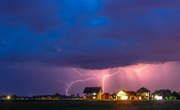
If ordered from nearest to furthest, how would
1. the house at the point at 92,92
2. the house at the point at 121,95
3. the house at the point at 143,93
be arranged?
1. the house at the point at 92,92
2. the house at the point at 121,95
3. the house at the point at 143,93

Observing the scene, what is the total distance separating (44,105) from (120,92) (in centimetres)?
7958

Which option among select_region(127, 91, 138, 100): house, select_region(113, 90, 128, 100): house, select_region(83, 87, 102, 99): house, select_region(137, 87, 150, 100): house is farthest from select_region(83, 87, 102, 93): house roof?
select_region(137, 87, 150, 100): house

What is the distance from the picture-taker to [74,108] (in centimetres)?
8706

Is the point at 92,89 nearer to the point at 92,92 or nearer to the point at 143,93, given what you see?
the point at 92,92

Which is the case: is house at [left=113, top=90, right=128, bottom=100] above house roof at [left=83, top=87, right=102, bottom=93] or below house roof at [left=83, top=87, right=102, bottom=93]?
below

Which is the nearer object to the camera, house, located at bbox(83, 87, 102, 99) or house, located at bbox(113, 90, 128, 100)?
house, located at bbox(83, 87, 102, 99)

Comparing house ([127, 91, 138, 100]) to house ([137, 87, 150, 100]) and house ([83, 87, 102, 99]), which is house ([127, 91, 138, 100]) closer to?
house ([137, 87, 150, 100])

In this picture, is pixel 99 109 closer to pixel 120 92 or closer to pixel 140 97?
pixel 120 92

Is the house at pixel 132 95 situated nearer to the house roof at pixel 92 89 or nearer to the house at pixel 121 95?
the house at pixel 121 95

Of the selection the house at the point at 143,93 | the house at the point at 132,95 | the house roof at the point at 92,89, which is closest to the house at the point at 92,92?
the house roof at the point at 92,89

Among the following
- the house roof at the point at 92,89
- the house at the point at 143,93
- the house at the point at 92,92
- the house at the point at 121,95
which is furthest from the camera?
the house at the point at 143,93

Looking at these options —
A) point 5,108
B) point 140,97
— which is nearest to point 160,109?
point 5,108

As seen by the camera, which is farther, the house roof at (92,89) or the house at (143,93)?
the house at (143,93)

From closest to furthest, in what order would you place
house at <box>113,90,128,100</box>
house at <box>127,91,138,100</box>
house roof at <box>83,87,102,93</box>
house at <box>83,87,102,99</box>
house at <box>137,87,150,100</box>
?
house at <box>83,87,102,99</box> → house roof at <box>83,87,102,93</box> → house at <box>113,90,128,100</box> → house at <box>127,91,138,100</box> → house at <box>137,87,150,100</box>
